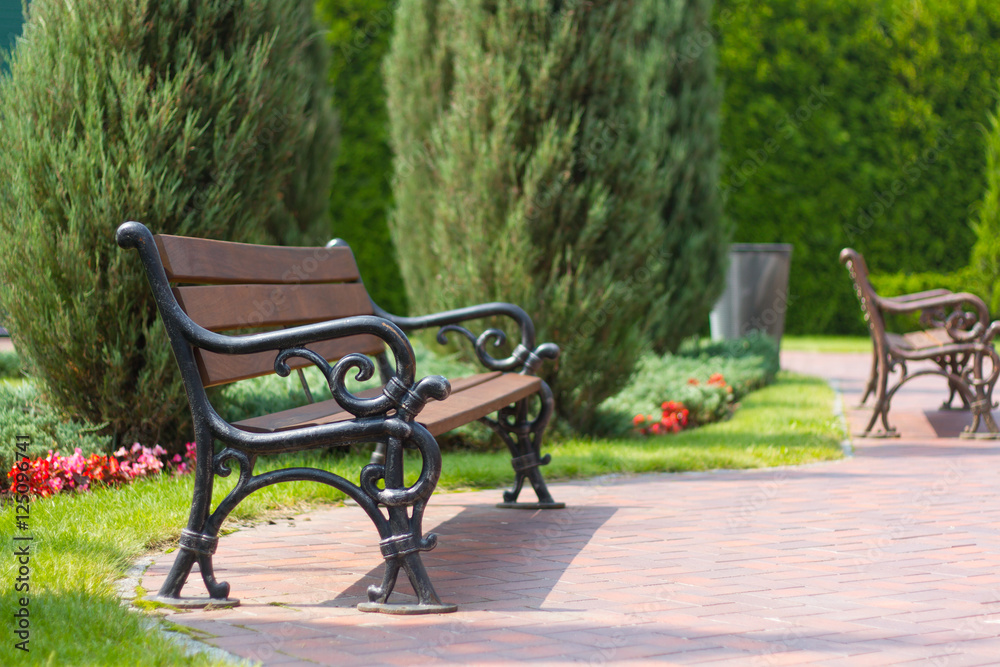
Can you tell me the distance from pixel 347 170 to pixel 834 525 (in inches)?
435

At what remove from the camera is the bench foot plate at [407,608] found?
2.83 metres

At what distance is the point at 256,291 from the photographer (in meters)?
3.70

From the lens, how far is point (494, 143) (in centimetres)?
612

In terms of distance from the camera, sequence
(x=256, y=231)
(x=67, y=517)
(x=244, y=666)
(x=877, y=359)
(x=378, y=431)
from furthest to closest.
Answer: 1. (x=877, y=359)
2. (x=256, y=231)
3. (x=67, y=517)
4. (x=378, y=431)
5. (x=244, y=666)

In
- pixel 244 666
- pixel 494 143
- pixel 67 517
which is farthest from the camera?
pixel 494 143

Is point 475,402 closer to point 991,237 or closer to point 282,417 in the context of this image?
point 282,417

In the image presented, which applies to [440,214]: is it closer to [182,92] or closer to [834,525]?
[182,92]

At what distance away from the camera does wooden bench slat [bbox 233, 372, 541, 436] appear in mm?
3074

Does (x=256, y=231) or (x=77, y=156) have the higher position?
(x=77, y=156)

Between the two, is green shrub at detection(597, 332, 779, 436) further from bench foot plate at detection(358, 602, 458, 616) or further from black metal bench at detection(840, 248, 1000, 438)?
bench foot plate at detection(358, 602, 458, 616)

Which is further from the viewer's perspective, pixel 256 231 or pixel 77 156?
pixel 256 231

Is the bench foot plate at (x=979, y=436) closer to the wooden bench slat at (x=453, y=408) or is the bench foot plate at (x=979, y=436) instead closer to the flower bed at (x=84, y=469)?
the wooden bench slat at (x=453, y=408)

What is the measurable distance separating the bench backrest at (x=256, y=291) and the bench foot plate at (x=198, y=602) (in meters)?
0.63

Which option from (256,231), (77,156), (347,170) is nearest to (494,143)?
(256,231)
